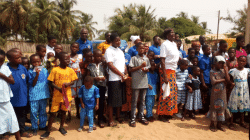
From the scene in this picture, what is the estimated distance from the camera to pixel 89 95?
3.81 meters

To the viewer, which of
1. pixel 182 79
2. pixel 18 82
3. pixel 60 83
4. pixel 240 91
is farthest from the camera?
pixel 182 79

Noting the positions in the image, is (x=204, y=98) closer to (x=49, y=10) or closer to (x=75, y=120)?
(x=75, y=120)

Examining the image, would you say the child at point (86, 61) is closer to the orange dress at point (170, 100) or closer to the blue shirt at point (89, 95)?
the blue shirt at point (89, 95)

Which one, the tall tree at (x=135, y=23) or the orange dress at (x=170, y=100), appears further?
the tall tree at (x=135, y=23)

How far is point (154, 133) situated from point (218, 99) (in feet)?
5.20

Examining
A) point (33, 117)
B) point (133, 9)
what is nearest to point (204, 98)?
point (33, 117)

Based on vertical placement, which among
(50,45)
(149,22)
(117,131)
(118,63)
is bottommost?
(117,131)

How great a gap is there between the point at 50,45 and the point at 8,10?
2756cm

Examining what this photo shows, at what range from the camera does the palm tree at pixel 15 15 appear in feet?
85.8

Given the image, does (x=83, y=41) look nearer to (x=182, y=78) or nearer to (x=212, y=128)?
(x=182, y=78)

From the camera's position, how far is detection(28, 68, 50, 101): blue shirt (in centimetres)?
355

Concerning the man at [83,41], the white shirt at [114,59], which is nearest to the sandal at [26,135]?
the white shirt at [114,59]

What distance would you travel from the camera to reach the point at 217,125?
4.13m

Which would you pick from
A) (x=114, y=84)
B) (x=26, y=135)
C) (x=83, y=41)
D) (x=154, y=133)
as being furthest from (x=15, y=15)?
(x=154, y=133)
